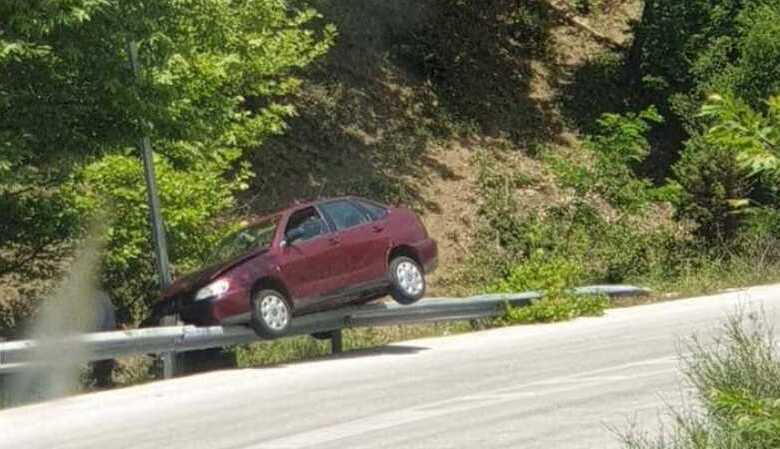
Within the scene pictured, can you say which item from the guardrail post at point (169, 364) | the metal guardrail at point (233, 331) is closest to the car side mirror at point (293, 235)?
the metal guardrail at point (233, 331)

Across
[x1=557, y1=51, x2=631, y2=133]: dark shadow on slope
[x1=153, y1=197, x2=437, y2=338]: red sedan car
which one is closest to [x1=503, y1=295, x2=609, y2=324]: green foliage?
[x1=153, y1=197, x2=437, y2=338]: red sedan car

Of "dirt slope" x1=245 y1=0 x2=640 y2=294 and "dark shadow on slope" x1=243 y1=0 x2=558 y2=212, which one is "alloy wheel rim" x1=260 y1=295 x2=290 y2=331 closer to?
"dirt slope" x1=245 y1=0 x2=640 y2=294

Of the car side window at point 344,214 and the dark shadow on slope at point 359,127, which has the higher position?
the dark shadow on slope at point 359,127

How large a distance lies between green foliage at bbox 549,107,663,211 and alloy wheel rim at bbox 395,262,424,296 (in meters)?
12.1

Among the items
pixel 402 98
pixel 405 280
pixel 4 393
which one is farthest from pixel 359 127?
pixel 4 393

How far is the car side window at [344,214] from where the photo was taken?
21.3 metres

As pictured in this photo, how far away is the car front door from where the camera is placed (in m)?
20.3

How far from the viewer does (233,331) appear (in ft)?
64.0

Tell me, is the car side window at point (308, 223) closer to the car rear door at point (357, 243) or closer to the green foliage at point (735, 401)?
the car rear door at point (357, 243)

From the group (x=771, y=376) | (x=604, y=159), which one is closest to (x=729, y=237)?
(x=604, y=159)

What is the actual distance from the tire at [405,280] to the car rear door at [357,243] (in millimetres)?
244

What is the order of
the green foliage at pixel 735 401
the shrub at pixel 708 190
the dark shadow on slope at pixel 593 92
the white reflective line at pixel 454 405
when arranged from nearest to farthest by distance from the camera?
the green foliage at pixel 735 401
the white reflective line at pixel 454 405
the shrub at pixel 708 190
the dark shadow on slope at pixel 593 92

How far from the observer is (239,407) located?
619 inches

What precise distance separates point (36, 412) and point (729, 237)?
18198mm
